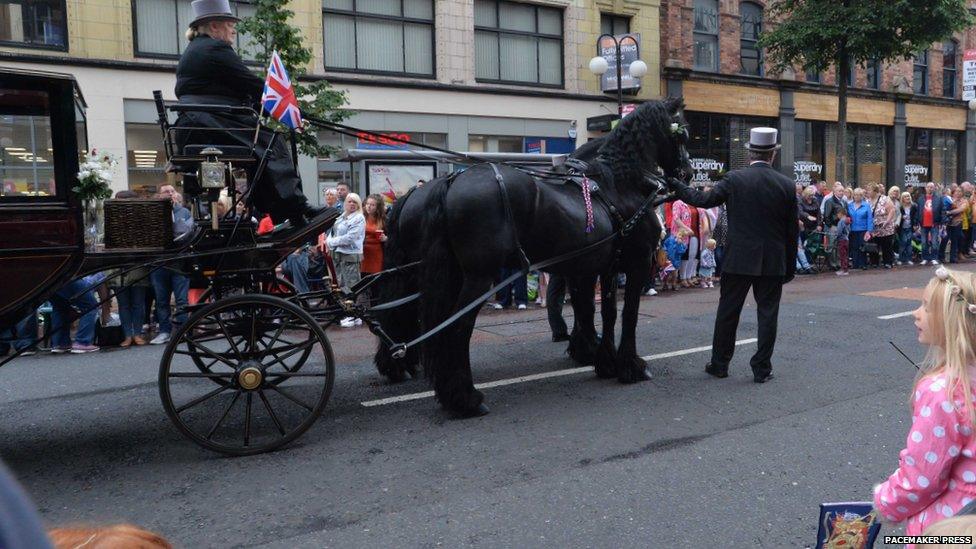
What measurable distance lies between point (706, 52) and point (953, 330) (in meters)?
24.0

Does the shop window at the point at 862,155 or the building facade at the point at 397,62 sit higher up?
the building facade at the point at 397,62

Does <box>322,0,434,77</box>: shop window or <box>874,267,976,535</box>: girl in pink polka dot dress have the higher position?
<box>322,0,434,77</box>: shop window

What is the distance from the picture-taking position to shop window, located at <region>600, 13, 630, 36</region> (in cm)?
2230

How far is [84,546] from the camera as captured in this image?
1.13 meters

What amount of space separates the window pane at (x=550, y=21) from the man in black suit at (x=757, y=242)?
15334mm

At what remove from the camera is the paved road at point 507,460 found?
3918 millimetres

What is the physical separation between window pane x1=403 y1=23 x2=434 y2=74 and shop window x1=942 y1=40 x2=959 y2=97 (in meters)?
23.6

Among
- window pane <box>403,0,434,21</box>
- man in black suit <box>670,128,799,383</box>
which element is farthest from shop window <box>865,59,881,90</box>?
man in black suit <box>670,128,799,383</box>

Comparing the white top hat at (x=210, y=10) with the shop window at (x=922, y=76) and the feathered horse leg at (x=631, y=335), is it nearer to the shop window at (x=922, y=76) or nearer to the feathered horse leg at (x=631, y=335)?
the feathered horse leg at (x=631, y=335)

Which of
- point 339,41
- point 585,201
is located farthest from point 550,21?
point 585,201

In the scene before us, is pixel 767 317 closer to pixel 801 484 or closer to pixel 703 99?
pixel 801 484

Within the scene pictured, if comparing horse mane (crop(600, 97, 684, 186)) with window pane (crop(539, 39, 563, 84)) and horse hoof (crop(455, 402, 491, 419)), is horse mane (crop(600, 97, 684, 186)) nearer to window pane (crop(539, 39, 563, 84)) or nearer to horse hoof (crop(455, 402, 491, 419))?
horse hoof (crop(455, 402, 491, 419))

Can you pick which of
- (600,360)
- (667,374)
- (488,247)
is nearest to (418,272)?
(488,247)

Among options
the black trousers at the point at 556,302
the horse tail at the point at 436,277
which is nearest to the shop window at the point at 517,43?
the black trousers at the point at 556,302
